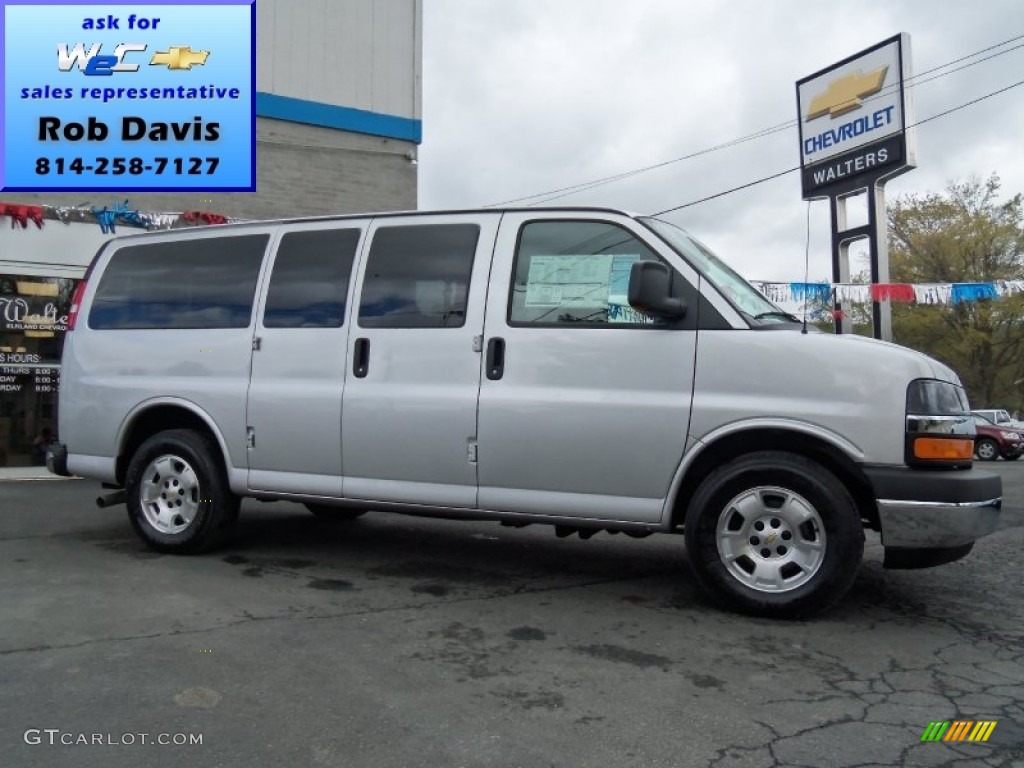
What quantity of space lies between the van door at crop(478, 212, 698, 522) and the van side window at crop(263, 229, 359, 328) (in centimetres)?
109

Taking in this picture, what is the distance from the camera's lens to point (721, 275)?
4895 mm

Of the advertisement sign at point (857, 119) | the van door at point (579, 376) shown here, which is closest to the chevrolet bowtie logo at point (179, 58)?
the van door at point (579, 376)

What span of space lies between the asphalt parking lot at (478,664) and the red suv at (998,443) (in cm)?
1802

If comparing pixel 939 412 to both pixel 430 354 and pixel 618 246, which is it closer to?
pixel 618 246

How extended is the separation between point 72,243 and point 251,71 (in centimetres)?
404

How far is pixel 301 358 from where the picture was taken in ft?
17.8

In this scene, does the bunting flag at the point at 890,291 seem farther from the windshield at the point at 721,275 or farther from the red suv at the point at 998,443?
the windshield at the point at 721,275

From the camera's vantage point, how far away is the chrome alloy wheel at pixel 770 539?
13.9ft

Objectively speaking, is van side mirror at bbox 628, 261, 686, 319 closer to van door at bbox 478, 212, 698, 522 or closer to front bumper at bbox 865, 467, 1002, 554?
van door at bbox 478, 212, 698, 522

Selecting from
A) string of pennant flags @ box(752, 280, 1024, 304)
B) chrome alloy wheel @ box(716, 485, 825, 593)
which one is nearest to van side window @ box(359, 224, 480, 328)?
chrome alloy wheel @ box(716, 485, 825, 593)

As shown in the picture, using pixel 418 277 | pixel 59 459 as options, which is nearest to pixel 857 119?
pixel 418 277

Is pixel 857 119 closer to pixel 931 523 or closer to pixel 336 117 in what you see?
pixel 336 117

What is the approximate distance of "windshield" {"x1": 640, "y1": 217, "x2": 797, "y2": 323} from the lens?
4.68 meters

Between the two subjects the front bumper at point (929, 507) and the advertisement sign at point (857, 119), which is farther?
the advertisement sign at point (857, 119)
